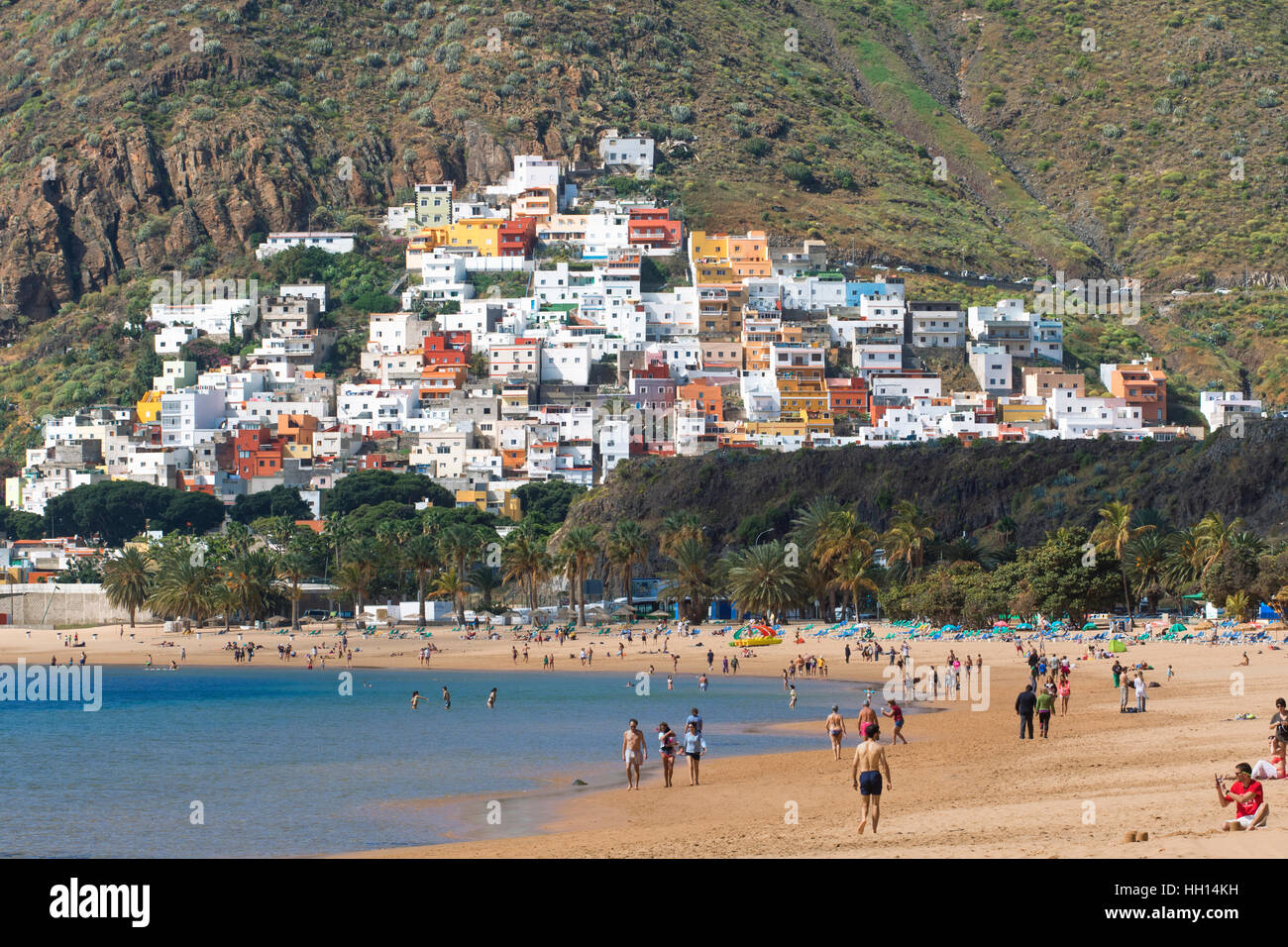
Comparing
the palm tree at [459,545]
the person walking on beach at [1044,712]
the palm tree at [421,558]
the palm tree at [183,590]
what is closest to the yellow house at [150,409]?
the palm tree at [183,590]

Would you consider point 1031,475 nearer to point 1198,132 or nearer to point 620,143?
point 620,143

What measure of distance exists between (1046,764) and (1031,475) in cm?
5936

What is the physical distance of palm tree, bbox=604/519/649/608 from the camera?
77188 millimetres

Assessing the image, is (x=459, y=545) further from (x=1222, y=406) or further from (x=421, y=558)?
(x=1222, y=406)

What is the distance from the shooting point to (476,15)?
183m

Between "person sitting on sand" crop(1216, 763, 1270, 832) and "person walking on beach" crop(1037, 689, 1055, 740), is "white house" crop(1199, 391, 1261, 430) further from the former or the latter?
"person sitting on sand" crop(1216, 763, 1270, 832)

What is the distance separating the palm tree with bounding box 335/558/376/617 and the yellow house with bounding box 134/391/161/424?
168 feet

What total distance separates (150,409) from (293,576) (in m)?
54.0

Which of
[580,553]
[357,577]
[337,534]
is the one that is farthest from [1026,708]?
[337,534]

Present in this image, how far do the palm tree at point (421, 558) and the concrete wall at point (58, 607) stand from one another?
1485cm

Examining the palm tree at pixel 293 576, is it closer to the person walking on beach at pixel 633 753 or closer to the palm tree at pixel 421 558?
the palm tree at pixel 421 558

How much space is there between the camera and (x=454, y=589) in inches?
3130

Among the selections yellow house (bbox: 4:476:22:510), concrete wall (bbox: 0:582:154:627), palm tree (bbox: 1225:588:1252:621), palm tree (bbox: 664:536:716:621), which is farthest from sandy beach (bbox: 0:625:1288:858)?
yellow house (bbox: 4:476:22:510)
